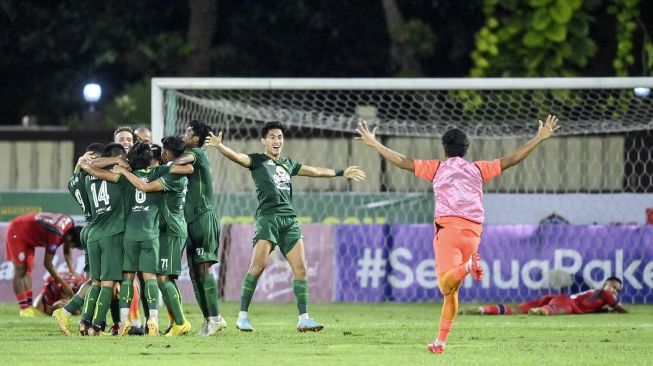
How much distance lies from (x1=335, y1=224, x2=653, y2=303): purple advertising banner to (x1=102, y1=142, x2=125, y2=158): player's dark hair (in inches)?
272

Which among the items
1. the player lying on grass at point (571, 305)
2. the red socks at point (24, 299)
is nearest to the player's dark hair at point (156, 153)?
the red socks at point (24, 299)

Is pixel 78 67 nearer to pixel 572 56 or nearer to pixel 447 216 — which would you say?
pixel 572 56

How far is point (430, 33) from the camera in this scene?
99.3ft

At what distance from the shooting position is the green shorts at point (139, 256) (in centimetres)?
1349

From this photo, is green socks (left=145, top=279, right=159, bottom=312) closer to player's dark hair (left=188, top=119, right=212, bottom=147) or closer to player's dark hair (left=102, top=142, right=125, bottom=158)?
player's dark hair (left=102, top=142, right=125, bottom=158)

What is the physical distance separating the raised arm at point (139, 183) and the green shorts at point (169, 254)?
1.94 feet

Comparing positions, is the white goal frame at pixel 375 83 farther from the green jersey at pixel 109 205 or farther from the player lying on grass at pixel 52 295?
the green jersey at pixel 109 205

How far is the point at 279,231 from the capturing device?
550 inches

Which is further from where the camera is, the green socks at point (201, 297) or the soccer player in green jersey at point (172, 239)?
the green socks at point (201, 297)

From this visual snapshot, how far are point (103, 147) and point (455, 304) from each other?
412 centimetres

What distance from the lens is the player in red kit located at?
56.0ft

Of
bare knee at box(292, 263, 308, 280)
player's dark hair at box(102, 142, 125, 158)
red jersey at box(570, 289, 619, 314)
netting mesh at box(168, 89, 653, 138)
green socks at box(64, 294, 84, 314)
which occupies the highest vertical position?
netting mesh at box(168, 89, 653, 138)

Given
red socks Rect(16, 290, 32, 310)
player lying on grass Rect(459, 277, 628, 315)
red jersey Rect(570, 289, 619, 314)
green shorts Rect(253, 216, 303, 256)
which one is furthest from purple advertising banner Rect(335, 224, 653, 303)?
green shorts Rect(253, 216, 303, 256)

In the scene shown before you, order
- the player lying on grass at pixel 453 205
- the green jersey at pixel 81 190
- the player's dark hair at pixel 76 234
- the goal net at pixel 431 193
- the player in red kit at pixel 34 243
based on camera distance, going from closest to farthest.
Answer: the player lying on grass at pixel 453 205 → the green jersey at pixel 81 190 → the player's dark hair at pixel 76 234 → the player in red kit at pixel 34 243 → the goal net at pixel 431 193
